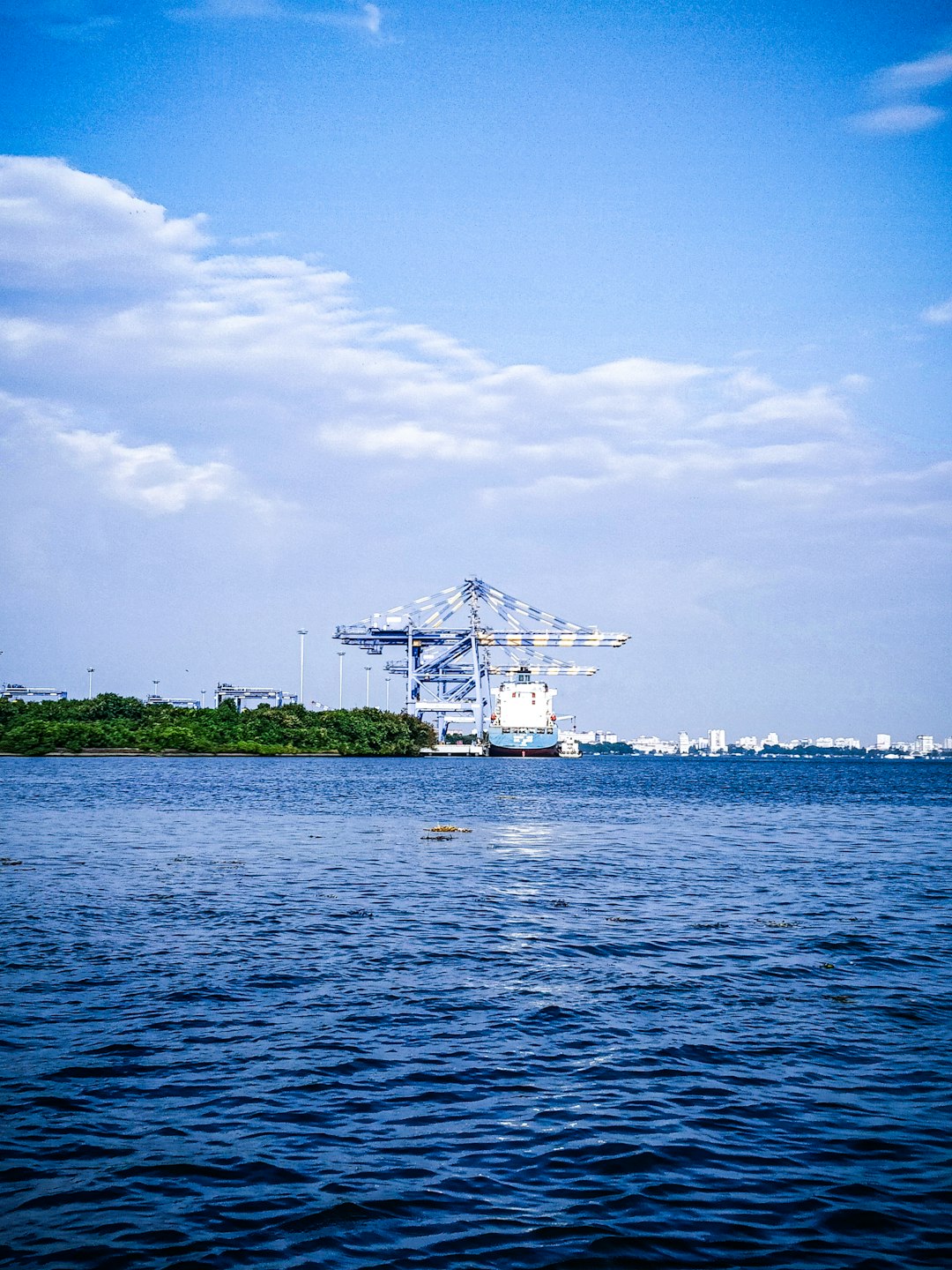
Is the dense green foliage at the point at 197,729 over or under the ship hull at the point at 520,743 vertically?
over

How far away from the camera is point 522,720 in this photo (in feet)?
561

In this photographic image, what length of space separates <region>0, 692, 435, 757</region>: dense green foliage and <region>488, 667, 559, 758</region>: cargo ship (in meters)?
14.9

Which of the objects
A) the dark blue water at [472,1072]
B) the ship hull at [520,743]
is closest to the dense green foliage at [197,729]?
the ship hull at [520,743]

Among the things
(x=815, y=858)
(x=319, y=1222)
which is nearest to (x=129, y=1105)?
(x=319, y=1222)

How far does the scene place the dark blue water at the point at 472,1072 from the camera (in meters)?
7.02

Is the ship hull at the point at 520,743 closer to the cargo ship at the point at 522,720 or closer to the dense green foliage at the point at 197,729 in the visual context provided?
the cargo ship at the point at 522,720

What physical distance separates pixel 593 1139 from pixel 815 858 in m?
24.1

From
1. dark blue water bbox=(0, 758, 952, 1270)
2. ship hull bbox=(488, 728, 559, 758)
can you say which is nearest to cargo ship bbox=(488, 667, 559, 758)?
ship hull bbox=(488, 728, 559, 758)

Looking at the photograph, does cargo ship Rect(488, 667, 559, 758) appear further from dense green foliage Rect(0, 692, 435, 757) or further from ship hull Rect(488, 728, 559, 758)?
dense green foliage Rect(0, 692, 435, 757)

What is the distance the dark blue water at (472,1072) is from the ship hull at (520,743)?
481ft

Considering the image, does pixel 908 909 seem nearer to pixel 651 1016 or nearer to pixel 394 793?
pixel 651 1016

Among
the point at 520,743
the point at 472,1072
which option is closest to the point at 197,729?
the point at 520,743

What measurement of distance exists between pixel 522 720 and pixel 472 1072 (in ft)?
529

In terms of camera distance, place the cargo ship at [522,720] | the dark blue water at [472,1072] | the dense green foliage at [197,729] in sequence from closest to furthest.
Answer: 1. the dark blue water at [472,1072]
2. the dense green foliage at [197,729]
3. the cargo ship at [522,720]
